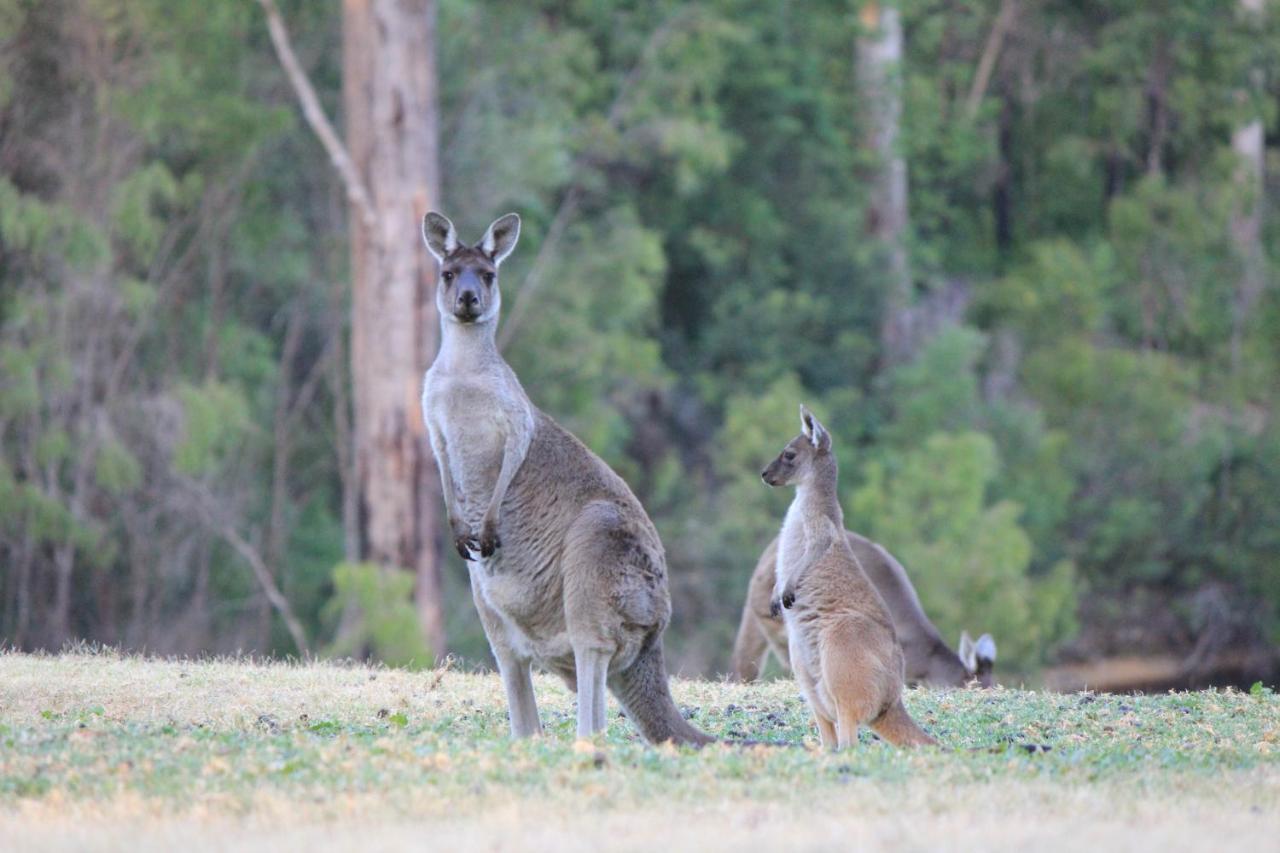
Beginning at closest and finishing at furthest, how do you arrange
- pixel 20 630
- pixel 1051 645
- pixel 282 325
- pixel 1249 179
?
pixel 20 630
pixel 282 325
pixel 1051 645
pixel 1249 179

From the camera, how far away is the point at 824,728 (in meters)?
8.92

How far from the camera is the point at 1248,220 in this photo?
3416 cm

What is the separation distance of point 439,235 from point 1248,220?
1069 inches

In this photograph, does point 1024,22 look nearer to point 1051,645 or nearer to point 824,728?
point 1051,645

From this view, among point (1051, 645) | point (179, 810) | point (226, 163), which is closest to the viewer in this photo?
point (179, 810)

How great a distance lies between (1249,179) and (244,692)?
26727 mm

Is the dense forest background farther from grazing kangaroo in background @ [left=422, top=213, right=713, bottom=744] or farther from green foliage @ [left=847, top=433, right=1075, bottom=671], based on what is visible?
grazing kangaroo in background @ [left=422, top=213, right=713, bottom=744]

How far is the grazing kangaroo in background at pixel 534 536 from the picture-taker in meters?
8.44

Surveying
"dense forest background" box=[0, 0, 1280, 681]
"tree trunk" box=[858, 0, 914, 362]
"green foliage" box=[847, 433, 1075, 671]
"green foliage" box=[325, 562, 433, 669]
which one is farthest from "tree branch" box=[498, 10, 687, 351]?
"green foliage" box=[325, 562, 433, 669]

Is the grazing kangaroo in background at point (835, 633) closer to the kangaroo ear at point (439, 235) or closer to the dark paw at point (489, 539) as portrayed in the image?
the dark paw at point (489, 539)

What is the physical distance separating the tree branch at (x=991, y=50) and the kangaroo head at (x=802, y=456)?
25492 millimetres

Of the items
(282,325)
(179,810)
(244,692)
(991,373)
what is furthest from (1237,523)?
(179,810)

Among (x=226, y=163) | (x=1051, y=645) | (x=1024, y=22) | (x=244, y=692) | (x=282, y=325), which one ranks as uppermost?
(x=1024, y=22)

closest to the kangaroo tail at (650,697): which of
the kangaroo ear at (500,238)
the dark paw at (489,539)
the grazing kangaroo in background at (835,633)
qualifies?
the grazing kangaroo in background at (835,633)
